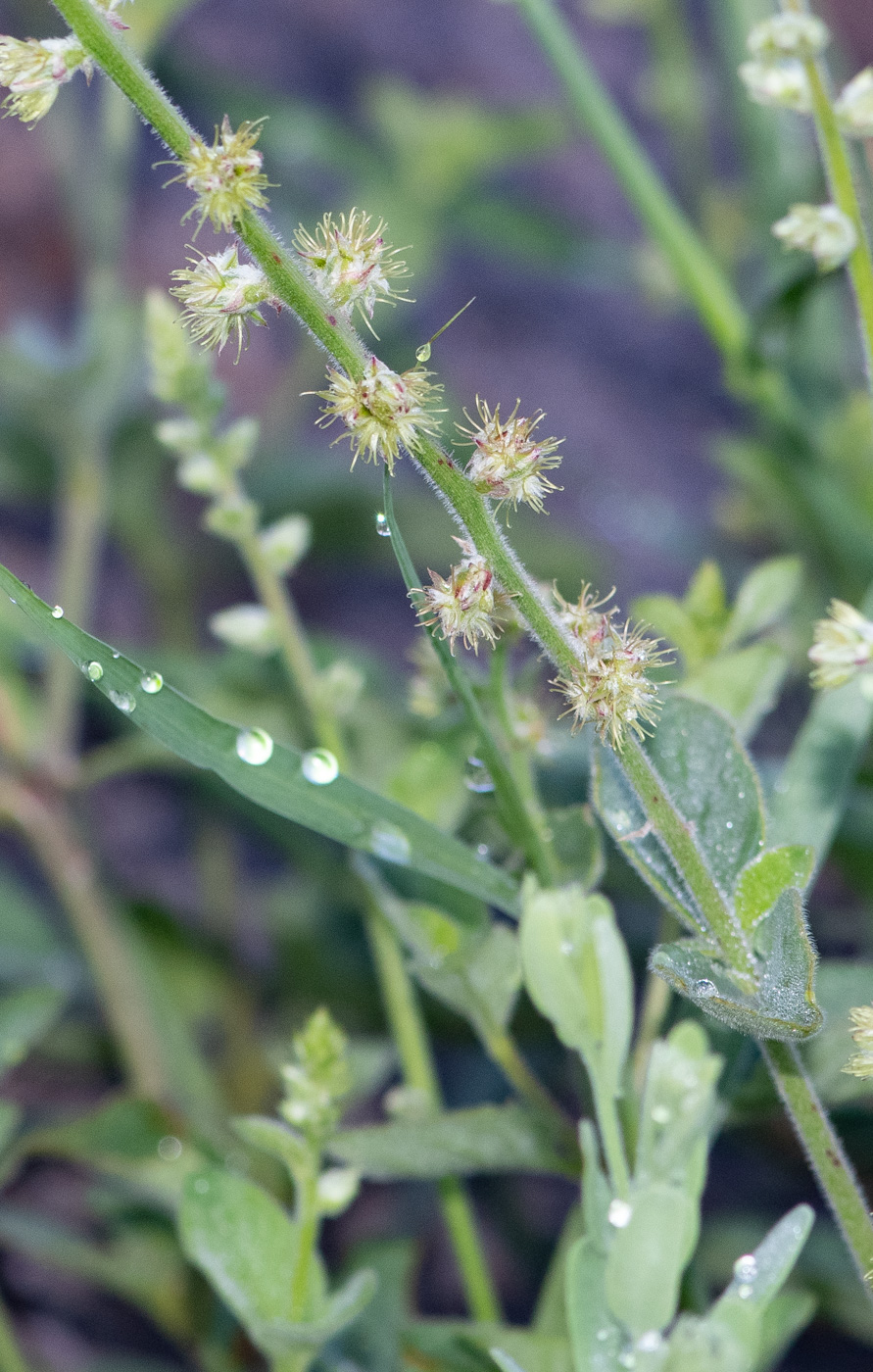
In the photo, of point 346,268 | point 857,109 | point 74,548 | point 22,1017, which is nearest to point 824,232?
point 857,109

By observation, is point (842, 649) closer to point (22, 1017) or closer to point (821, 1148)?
point (821, 1148)

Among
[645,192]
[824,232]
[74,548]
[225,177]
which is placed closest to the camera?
[225,177]

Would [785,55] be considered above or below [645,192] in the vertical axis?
below

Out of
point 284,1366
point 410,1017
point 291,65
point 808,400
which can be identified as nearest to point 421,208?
point 808,400

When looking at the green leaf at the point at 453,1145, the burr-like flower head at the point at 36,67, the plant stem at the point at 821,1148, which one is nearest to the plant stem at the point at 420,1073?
the green leaf at the point at 453,1145

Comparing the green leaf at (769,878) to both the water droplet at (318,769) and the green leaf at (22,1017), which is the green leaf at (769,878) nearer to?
the water droplet at (318,769)

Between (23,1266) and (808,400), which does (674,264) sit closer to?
(808,400)

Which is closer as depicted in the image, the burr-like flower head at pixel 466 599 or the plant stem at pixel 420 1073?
the burr-like flower head at pixel 466 599
